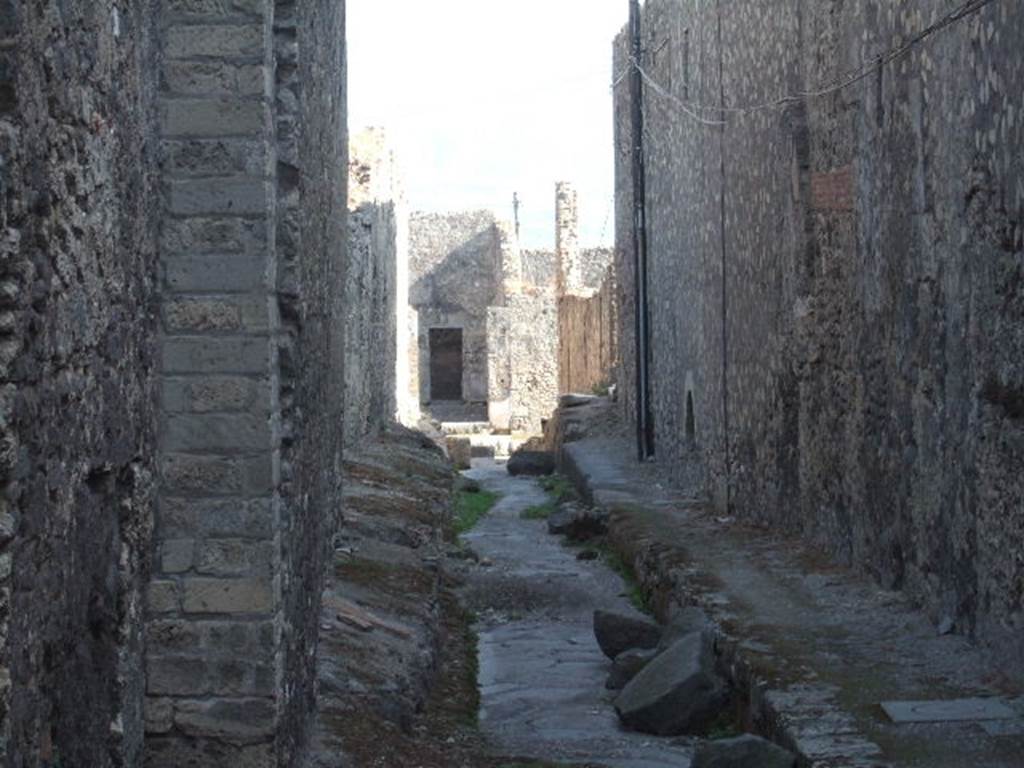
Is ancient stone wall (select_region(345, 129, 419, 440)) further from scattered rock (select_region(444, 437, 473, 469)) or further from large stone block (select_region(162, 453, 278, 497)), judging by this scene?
large stone block (select_region(162, 453, 278, 497))

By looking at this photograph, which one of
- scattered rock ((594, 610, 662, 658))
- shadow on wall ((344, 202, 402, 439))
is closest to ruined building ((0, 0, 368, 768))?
scattered rock ((594, 610, 662, 658))

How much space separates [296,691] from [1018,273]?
3.16 m

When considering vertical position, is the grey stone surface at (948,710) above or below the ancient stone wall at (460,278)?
below

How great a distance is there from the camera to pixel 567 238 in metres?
35.4

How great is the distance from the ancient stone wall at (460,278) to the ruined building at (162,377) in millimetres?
35419

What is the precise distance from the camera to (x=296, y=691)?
256 inches

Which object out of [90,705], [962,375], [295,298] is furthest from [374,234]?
[90,705]

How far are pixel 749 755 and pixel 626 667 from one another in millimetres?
2792

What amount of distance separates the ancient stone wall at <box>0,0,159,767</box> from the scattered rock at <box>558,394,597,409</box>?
21.7 m

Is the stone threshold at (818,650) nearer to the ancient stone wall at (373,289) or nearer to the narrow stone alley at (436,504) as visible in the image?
the narrow stone alley at (436,504)

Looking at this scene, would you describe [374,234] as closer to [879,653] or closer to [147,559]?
[879,653]

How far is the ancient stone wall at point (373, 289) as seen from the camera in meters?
16.3

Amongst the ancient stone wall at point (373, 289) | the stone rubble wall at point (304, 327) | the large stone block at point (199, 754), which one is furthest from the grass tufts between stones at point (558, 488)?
the large stone block at point (199, 754)

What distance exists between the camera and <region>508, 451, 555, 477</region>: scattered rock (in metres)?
24.7
